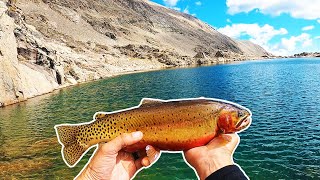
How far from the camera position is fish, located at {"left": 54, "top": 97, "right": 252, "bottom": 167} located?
13.8 ft

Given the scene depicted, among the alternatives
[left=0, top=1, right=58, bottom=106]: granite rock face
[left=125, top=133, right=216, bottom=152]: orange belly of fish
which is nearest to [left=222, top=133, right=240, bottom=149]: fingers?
[left=125, top=133, right=216, bottom=152]: orange belly of fish

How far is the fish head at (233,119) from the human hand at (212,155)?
0.49 ft

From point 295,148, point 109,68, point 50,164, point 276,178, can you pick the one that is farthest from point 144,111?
point 109,68

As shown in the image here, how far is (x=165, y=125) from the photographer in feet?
14.3

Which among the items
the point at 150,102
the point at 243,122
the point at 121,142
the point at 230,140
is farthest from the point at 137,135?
the point at 243,122

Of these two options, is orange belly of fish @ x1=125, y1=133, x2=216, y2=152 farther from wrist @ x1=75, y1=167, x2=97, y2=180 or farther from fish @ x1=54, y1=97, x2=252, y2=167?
wrist @ x1=75, y1=167, x2=97, y2=180

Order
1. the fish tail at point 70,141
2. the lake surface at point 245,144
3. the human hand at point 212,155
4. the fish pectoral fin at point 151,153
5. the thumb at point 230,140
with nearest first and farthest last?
the human hand at point 212,155
the thumb at point 230,140
the fish pectoral fin at point 151,153
the fish tail at point 70,141
the lake surface at point 245,144

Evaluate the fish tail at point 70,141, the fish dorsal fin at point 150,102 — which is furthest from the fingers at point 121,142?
the fish dorsal fin at point 150,102

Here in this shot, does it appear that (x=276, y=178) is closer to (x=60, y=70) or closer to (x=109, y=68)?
(x=60, y=70)

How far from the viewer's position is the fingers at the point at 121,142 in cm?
422

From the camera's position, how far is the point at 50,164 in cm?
2233

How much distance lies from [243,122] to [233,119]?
0.12 meters

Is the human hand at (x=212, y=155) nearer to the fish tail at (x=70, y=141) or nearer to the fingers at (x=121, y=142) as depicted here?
the fingers at (x=121, y=142)

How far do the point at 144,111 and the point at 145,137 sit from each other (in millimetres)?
346
